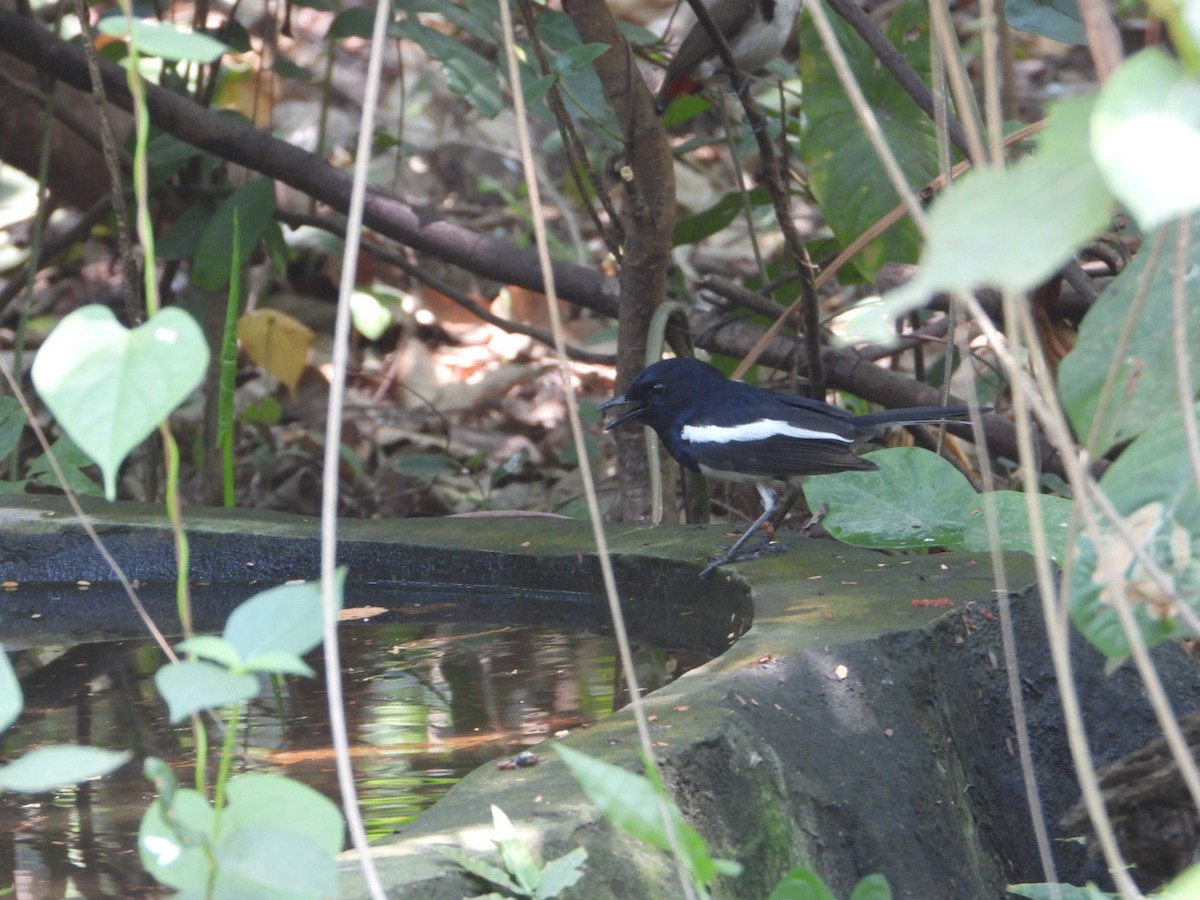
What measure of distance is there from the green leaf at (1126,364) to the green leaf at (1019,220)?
0.19 m

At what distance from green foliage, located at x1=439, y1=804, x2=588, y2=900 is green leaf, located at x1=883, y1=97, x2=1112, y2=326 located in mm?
895

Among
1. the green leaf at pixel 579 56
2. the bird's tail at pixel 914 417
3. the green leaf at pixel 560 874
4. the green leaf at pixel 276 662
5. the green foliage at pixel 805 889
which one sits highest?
the green leaf at pixel 579 56

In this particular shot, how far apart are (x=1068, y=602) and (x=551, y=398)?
6140 mm

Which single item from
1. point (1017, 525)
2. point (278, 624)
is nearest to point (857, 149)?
point (1017, 525)

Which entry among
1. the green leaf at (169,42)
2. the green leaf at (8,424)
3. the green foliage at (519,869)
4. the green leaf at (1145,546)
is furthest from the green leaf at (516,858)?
the green leaf at (8,424)

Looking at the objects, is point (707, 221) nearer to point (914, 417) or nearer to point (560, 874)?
point (914, 417)

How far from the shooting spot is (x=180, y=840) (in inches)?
48.1

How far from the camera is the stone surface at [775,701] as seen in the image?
1.80 metres

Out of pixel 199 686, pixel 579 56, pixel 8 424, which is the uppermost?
pixel 579 56

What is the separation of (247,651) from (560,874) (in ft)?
1.89

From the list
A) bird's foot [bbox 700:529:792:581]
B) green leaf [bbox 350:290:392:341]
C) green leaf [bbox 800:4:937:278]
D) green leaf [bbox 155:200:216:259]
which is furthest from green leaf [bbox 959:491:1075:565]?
green leaf [bbox 350:290:392:341]

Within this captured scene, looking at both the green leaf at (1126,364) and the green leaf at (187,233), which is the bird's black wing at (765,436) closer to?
the green leaf at (187,233)

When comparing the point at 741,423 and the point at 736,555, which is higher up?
the point at 741,423

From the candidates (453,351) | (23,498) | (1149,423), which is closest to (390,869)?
(1149,423)
